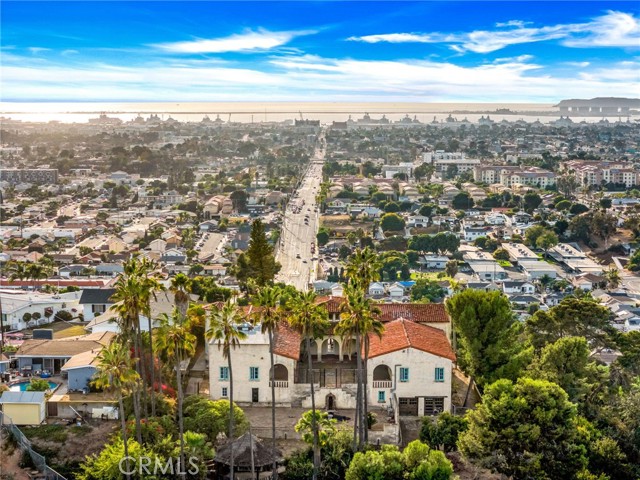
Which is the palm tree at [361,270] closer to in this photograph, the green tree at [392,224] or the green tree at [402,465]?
the green tree at [402,465]

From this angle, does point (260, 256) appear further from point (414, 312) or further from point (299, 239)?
point (299, 239)

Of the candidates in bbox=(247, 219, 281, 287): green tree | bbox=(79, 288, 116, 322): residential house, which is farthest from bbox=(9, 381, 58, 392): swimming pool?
bbox=(247, 219, 281, 287): green tree

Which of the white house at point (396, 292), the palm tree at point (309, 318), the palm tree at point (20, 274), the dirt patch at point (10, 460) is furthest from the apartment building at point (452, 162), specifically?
the dirt patch at point (10, 460)

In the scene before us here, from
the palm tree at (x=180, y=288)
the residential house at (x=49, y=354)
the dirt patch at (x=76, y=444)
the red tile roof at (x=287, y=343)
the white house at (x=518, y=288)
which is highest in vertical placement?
the palm tree at (x=180, y=288)

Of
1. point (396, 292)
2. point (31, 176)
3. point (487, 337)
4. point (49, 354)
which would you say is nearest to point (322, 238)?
point (396, 292)

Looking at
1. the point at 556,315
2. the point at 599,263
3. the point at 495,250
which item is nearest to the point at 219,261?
the point at 495,250

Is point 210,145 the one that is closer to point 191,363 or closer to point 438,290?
point 438,290
